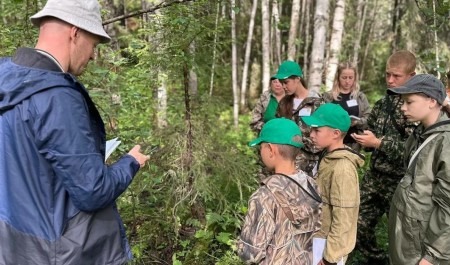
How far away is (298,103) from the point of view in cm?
465

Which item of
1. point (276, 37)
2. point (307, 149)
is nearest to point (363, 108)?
point (307, 149)

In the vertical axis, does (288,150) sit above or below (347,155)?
above

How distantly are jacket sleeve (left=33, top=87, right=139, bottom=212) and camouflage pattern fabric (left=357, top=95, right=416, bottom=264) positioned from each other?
9.25 ft

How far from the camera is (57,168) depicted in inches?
64.6

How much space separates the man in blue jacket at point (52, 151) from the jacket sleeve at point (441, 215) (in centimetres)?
195

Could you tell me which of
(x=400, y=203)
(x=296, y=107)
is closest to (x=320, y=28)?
(x=296, y=107)

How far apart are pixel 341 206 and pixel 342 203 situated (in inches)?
0.9

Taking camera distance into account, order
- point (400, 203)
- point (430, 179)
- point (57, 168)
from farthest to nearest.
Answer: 1. point (400, 203)
2. point (430, 179)
3. point (57, 168)

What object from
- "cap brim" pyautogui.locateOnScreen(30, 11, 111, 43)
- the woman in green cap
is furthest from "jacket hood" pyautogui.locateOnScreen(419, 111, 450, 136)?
the woman in green cap

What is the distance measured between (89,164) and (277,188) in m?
1.15

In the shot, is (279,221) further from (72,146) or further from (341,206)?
(72,146)

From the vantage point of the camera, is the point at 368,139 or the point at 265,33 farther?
the point at 265,33

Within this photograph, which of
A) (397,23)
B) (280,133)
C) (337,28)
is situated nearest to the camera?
(280,133)

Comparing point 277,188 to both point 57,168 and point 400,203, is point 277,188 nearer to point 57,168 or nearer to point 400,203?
point 400,203
